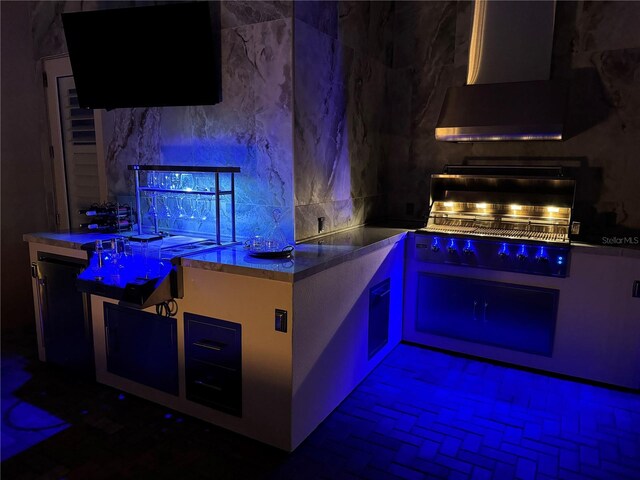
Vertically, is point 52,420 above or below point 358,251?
below

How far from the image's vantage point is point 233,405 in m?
2.38

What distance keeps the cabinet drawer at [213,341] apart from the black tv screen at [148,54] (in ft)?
4.58

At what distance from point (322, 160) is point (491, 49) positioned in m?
1.54

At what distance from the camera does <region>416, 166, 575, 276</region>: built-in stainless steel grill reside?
308cm

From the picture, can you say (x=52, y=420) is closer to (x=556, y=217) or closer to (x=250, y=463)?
(x=250, y=463)

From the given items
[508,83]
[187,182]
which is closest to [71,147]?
[187,182]

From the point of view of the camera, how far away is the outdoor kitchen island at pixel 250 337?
222 centimetres

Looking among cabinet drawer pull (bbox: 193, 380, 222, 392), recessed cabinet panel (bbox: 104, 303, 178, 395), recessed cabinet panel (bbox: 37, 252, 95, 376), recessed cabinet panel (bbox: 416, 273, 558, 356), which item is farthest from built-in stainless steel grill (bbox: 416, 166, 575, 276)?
recessed cabinet panel (bbox: 37, 252, 95, 376)

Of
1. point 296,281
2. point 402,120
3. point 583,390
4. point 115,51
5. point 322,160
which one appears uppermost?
point 115,51

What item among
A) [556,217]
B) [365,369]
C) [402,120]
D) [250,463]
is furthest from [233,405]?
[402,120]

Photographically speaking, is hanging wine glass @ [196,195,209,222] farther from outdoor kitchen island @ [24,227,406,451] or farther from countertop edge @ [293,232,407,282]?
countertop edge @ [293,232,407,282]

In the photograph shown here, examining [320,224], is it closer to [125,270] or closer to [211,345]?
[211,345]

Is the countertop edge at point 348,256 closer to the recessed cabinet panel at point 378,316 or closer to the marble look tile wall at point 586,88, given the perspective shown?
the recessed cabinet panel at point 378,316

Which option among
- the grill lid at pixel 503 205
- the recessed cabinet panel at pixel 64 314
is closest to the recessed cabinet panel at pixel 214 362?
the recessed cabinet panel at pixel 64 314
